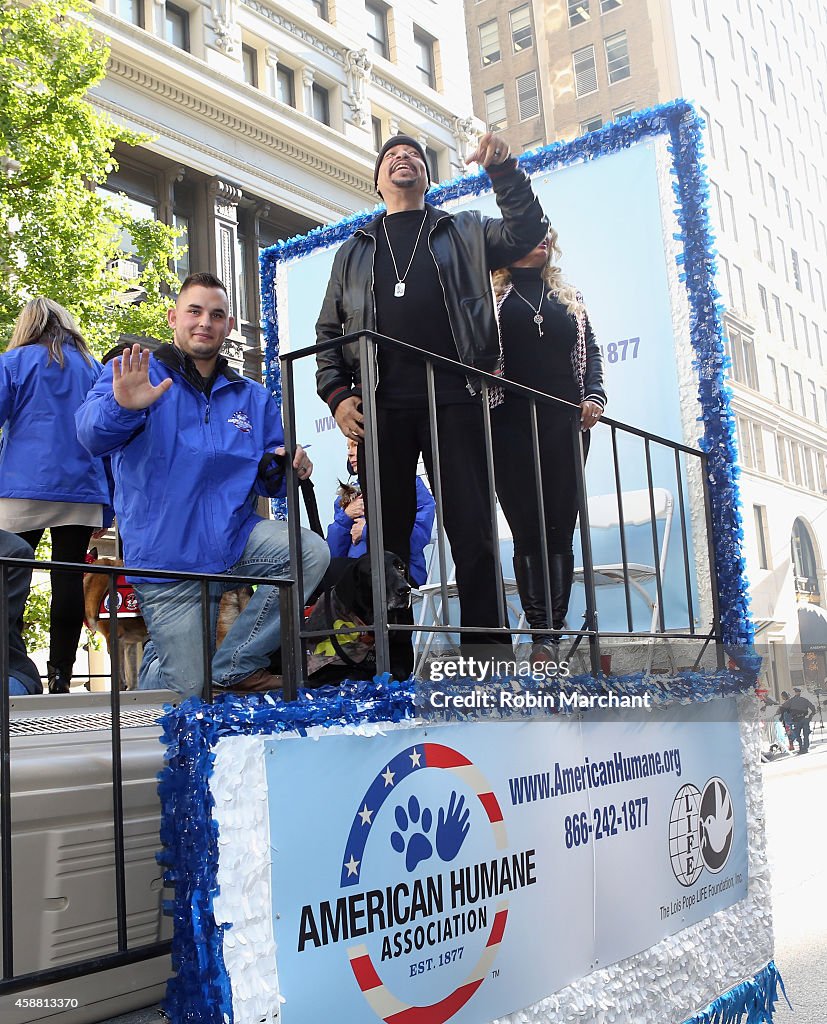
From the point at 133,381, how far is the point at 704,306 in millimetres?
2160

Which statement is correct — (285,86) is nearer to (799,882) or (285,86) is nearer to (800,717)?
(800,717)

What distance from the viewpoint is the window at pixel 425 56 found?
24641 millimetres

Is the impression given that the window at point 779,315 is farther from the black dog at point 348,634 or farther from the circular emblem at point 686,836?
the black dog at point 348,634

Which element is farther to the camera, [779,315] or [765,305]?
[765,305]

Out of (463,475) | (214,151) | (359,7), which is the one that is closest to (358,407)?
(463,475)

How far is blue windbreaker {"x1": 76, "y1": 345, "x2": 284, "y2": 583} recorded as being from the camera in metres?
2.89

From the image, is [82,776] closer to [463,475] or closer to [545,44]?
[463,475]

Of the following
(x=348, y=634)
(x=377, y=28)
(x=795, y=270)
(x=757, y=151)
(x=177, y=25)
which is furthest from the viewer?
(x=757, y=151)

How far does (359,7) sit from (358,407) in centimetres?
2262

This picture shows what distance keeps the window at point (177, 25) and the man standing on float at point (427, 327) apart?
17.7 metres

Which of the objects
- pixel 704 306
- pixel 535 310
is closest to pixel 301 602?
pixel 535 310

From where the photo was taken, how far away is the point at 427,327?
324 centimetres

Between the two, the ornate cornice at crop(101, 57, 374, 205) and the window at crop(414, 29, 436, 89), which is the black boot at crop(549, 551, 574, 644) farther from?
the window at crop(414, 29, 436, 89)

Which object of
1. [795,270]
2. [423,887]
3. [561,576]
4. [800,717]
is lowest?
[800,717]
